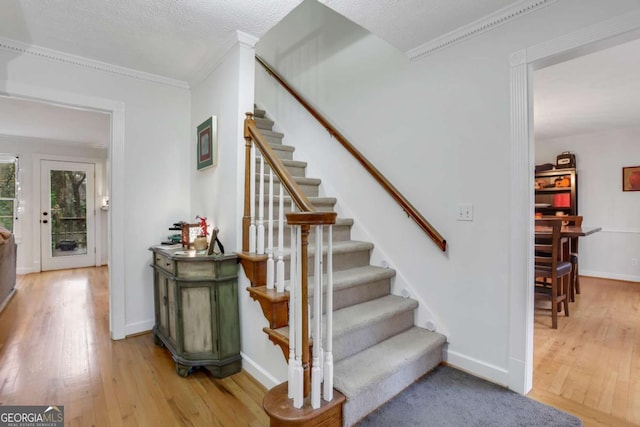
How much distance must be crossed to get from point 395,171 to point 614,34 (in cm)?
140

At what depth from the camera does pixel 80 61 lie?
266 cm

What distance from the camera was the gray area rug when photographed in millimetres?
1658

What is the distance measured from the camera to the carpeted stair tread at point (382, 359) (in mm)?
1682

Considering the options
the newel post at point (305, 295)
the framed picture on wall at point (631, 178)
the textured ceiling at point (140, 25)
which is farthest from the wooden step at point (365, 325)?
the framed picture on wall at point (631, 178)

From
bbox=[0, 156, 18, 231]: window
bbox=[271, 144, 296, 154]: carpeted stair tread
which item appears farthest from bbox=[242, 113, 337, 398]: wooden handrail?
bbox=[0, 156, 18, 231]: window

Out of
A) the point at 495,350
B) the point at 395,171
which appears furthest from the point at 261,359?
the point at 395,171

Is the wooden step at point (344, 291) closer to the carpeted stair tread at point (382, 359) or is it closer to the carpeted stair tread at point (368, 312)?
the carpeted stair tread at point (368, 312)

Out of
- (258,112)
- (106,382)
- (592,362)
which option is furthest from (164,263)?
(592,362)

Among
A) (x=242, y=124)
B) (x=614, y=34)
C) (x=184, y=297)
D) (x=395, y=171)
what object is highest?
(x=614, y=34)

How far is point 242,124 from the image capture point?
2336 mm

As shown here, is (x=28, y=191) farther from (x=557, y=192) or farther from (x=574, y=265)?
(x=557, y=192)

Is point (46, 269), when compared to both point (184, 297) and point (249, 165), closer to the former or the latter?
point (184, 297)

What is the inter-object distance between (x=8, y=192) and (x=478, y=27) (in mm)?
7397

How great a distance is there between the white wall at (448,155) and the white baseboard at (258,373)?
119cm
